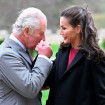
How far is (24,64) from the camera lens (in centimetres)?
252

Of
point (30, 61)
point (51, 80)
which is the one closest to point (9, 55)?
point (30, 61)

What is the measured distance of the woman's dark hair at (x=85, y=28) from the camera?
8.41ft

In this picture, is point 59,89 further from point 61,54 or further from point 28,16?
point 28,16

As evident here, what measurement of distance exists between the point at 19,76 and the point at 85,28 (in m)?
0.74

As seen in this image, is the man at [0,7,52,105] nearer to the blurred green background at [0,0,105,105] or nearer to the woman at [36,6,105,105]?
the woman at [36,6,105,105]

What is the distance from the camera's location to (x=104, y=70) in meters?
2.54

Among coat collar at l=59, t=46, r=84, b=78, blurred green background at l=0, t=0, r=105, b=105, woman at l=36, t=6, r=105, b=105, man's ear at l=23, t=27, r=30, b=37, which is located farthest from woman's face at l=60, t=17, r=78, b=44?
blurred green background at l=0, t=0, r=105, b=105

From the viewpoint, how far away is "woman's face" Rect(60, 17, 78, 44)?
2598 mm

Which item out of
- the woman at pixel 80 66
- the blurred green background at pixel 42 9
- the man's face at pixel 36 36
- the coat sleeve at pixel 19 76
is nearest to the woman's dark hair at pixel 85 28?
the woman at pixel 80 66

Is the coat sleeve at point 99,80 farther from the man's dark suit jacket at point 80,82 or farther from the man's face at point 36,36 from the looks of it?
the man's face at point 36,36

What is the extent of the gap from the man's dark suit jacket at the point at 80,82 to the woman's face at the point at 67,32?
143 millimetres

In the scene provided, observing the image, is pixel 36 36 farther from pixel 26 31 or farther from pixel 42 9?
pixel 42 9

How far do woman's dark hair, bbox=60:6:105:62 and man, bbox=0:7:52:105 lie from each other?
25 centimetres

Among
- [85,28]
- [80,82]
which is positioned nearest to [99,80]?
[80,82]
